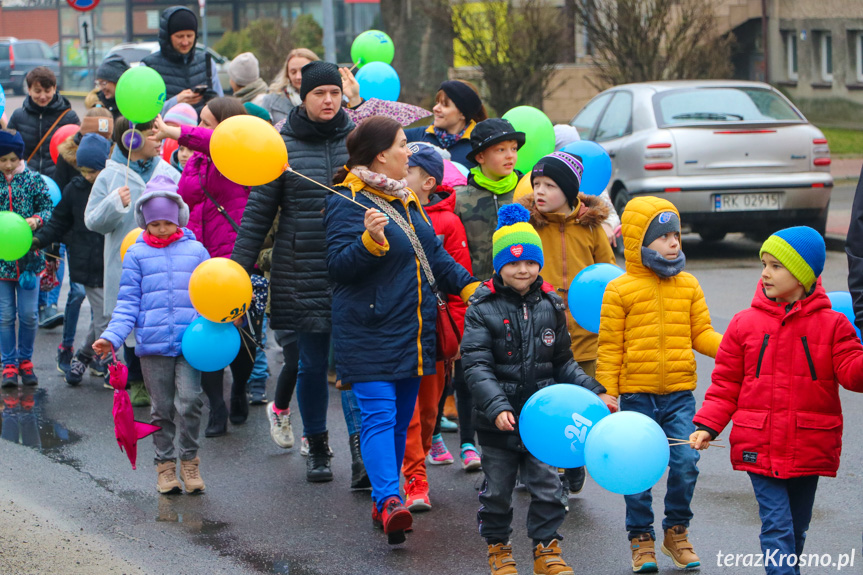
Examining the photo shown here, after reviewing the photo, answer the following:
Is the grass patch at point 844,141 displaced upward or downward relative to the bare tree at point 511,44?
downward

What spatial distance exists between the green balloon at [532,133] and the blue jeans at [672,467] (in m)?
2.48

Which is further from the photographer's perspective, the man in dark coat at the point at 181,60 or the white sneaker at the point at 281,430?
the man in dark coat at the point at 181,60

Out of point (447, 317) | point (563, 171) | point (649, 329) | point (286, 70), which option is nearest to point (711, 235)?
point (286, 70)

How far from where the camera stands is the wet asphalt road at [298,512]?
194 inches

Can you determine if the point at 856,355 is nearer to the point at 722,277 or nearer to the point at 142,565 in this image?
the point at 142,565

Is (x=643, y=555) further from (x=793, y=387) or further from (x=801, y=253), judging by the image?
(x=801, y=253)

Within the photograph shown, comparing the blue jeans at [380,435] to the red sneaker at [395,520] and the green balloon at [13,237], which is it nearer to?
the red sneaker at [395,520]

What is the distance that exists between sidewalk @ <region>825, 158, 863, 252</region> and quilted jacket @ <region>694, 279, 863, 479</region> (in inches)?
290

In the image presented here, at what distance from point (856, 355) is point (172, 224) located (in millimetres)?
3557

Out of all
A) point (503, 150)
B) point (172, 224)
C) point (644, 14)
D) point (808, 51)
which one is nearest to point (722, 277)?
point (503, 150)

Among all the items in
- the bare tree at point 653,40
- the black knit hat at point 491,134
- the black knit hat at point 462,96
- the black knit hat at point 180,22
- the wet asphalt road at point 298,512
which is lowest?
the wet asphalt road at point 298,512

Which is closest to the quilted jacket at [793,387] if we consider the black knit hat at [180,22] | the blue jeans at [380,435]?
the blue jeans at [380,435]

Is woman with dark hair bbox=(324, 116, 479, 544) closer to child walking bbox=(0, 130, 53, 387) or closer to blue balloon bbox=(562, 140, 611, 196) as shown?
blue balloon bbox=(562, 140, 611, 196)

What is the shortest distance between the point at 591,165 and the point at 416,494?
2018 millimetres
